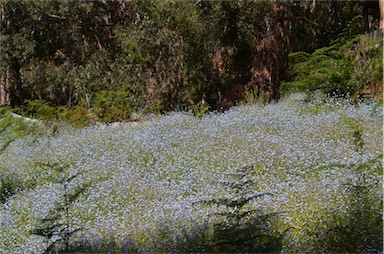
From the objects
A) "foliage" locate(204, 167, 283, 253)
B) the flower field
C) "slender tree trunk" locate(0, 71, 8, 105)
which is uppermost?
"foliage" locate(204, 167, 283, 253)

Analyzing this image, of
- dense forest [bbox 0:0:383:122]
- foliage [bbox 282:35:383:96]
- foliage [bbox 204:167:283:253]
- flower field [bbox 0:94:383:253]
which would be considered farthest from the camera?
dense forest [bbox 0:0:383:122]

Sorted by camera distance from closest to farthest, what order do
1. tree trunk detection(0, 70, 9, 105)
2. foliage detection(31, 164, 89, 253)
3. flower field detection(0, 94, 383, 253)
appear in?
foliage detection(31, 164, 89, 253) < flower field detection(0, 94, 383, 253) < tree trunk detection(0, 70, 9, 105)

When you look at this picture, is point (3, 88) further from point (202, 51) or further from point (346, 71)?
point (346, 71)

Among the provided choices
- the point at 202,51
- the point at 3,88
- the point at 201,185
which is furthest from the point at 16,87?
the point at 201,185

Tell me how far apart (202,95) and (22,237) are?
26.2 feet

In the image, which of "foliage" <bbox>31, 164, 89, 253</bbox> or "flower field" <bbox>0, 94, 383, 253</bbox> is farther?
"flower field" <bbox>0, 94, 383, 253</bbox>

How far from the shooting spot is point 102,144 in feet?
21.4

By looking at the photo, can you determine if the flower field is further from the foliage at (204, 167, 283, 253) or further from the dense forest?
the dense forest

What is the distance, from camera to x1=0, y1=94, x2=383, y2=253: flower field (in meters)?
3.53

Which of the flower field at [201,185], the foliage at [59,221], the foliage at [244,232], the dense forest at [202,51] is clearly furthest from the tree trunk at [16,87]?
the foliage at [244,232]

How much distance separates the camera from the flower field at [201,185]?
139 inches

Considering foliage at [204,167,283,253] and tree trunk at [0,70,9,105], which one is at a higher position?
foliage at [204,167,283,253]

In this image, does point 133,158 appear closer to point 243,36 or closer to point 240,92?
point 240,92

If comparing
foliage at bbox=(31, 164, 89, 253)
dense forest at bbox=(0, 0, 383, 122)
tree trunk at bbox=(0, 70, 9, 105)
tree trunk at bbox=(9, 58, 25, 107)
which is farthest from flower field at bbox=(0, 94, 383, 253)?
tree trunk at bbox=(0, 70, 9, 105)
